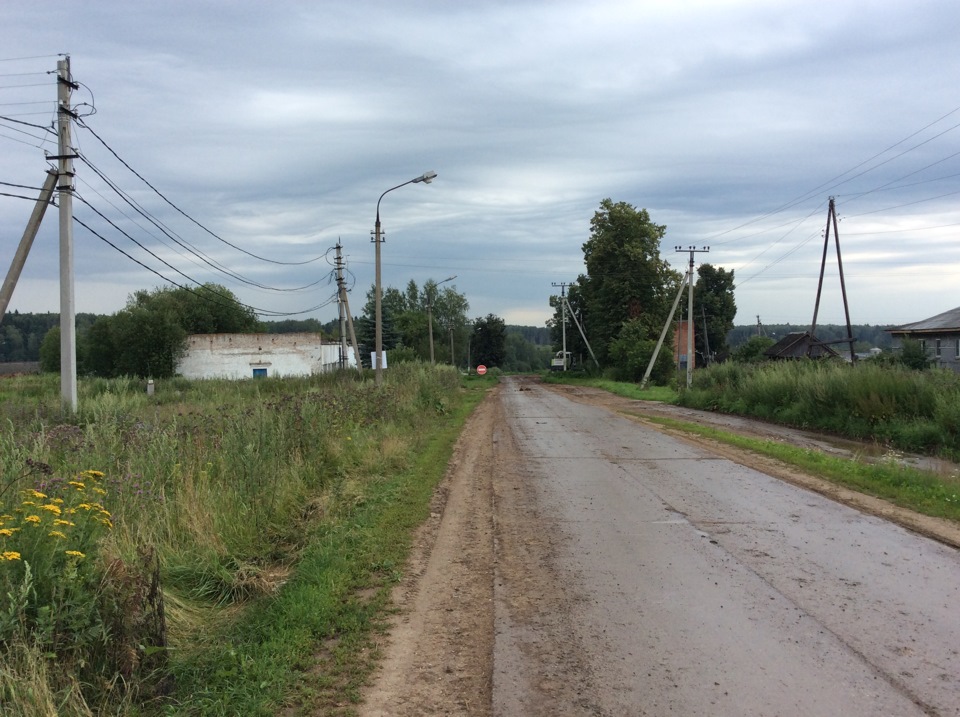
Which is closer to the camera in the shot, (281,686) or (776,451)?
(281,686)

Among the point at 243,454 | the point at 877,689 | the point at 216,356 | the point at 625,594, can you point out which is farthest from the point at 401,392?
the point at 216,356

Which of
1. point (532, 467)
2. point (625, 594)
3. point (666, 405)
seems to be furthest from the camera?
point (666, 405)

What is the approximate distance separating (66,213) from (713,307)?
75395 mm

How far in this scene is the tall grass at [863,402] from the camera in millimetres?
14648

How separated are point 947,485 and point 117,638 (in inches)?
397

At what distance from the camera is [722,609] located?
5273 millimetres

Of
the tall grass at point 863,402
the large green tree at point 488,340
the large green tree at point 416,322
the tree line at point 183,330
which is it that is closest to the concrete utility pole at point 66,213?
the tall grass at point 863,402

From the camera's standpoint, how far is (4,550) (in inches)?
161

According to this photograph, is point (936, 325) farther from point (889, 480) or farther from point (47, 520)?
point (47, 520)

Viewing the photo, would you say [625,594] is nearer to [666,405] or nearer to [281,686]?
[281,686]

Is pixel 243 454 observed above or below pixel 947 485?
above

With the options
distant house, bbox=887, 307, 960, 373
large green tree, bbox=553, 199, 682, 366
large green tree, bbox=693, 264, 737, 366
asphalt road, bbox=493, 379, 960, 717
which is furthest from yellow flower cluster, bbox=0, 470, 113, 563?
large green tree, bbox=693, 264, 737, 366

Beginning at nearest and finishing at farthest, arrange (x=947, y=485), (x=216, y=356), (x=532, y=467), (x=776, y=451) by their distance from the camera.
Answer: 1. (x=947, y=485)
2. (x=532, y=467)
3. (x=776, y=451)
4. (x=216, y=356)

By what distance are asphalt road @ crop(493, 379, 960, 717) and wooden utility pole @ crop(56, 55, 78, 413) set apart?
1184cm
